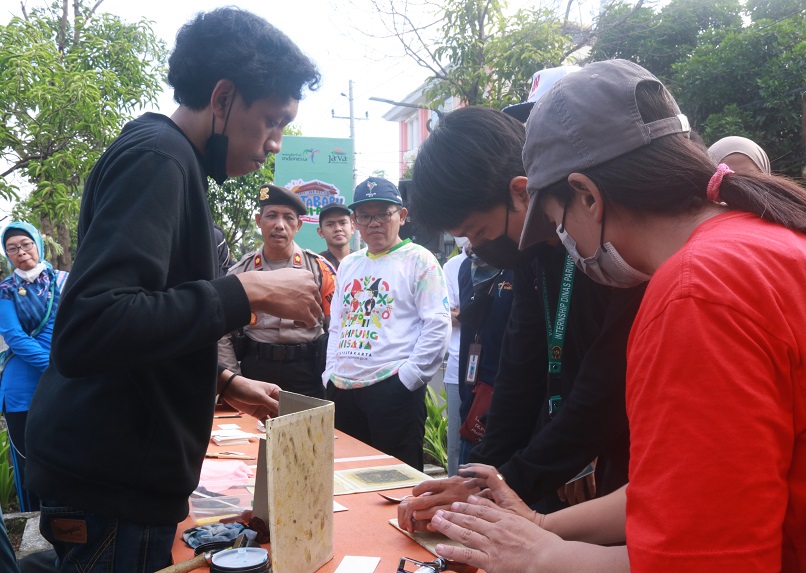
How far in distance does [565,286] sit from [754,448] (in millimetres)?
1077

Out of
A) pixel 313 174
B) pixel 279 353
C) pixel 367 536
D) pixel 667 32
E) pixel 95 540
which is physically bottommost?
pixel 279 353

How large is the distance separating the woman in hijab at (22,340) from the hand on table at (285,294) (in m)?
Answer: 3.75

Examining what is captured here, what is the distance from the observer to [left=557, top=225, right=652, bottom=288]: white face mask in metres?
1.15

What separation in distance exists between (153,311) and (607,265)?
2.70ft

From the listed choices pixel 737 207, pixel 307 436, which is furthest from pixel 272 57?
pixel 737 207

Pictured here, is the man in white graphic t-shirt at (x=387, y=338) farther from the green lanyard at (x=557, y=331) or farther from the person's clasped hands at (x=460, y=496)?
the person's clasped hands at (x=460, y=496)

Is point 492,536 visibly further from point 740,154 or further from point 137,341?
point 740,154

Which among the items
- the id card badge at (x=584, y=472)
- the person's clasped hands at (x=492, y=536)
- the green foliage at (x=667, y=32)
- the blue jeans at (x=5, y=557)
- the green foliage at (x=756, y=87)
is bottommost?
the id card badge at (x=584, y=472)

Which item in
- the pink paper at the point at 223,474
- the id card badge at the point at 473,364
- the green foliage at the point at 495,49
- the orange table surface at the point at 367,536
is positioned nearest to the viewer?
the orange table surface at the point at 367,536

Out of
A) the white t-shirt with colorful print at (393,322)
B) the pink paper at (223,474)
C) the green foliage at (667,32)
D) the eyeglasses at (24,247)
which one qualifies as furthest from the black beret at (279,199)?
the green foliage at (667,32)

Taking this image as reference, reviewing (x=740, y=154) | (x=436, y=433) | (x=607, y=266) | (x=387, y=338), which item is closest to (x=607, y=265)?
(x=607, y=266)

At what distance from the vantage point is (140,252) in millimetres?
1235

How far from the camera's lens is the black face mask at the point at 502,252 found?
72.8 inches

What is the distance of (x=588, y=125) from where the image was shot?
1102 mm
